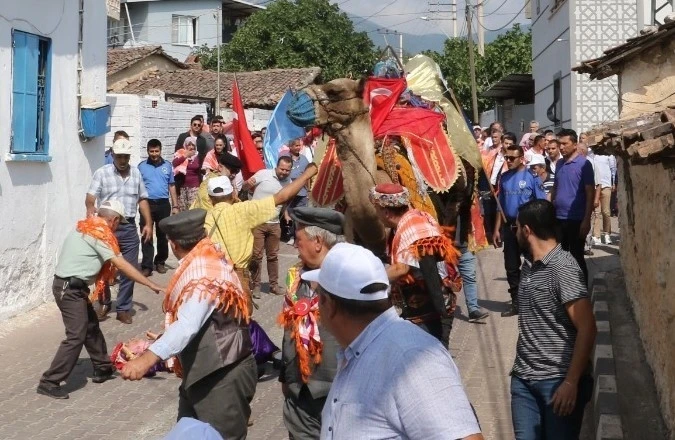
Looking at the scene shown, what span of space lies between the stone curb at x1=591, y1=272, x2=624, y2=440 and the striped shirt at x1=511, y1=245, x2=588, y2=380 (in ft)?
4.89

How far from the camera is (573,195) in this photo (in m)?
11.1

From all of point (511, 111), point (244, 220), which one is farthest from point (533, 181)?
point (511, 111)

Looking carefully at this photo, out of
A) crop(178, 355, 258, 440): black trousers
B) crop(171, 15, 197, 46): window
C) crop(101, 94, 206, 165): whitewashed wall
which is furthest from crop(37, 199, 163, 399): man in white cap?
crop(171, 15, 197, 46): window

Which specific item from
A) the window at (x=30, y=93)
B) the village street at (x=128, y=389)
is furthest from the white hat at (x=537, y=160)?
the window at (x=30, y=93)

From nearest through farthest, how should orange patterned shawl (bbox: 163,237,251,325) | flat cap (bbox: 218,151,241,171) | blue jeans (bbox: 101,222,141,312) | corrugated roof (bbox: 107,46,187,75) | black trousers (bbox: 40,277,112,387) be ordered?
orange patterned shawl (bbox: 163,237,251,325)
black trousers (bbox: 40,277,112,387)
blue jeans (bbox: 101,222,141,312)
flat cap (bbox: 218,151,241,171)
corrugated roof (bbox: 107,46,187,75)

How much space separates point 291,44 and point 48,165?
107ft

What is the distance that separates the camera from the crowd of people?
3.18 metres

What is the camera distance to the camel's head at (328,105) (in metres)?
7.07

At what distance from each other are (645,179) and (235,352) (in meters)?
5.53

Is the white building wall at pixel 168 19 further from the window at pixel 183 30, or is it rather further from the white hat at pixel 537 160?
the white hat at pixel 537 160

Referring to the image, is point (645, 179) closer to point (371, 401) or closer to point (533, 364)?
point (533, 364)

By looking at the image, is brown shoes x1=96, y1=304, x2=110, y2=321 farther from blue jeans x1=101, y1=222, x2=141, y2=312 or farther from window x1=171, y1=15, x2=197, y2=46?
window x1=171, y1=15, x2=197, y2=46

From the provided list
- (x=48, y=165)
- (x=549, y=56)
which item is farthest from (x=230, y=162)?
(x=549, y=56)

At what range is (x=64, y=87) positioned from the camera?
1286 cm
